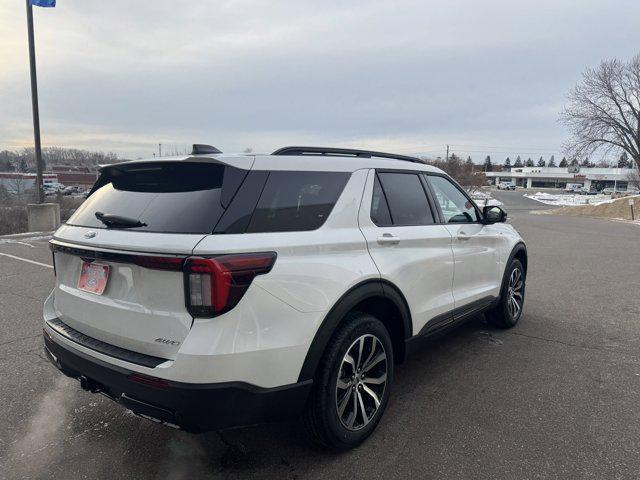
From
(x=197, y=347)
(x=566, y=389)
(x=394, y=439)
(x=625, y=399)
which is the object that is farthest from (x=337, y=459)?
(x=625, y=399)

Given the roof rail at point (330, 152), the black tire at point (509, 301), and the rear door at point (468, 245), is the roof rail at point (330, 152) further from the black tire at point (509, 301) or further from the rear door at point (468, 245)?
the black tire at point (509, 301)

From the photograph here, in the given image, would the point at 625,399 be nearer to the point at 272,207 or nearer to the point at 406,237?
the point at 406,237

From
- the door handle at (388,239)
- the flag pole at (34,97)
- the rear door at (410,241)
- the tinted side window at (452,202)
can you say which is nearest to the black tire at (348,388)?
the rear door at (410,241)

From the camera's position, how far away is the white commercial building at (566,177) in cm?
11975

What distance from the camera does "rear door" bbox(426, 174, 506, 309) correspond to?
4.06m

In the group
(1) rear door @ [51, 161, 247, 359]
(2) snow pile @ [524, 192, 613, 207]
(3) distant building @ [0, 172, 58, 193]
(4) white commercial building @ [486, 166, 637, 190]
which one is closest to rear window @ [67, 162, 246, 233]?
(1) rear door @ [51, 161, 247, 359]

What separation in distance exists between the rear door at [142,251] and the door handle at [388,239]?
1081 mm

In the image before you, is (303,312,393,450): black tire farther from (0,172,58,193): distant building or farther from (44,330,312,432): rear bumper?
(0,172,58,193): distant building

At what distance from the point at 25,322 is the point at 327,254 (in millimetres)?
4343

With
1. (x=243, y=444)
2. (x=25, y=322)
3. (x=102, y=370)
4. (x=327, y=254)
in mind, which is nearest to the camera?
(x=102, y=370)

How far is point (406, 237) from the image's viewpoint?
11.0 feet

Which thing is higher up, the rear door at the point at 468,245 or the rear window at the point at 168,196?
the rear window at the point at 168,196

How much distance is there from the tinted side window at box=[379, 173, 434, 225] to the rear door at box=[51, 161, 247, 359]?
131 centimetres

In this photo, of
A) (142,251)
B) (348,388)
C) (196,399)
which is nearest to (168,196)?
(142,251)
